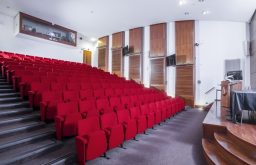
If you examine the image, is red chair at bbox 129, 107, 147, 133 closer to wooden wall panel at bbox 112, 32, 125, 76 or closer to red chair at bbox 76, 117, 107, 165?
red chair at bbox 76, 117, 107, 165

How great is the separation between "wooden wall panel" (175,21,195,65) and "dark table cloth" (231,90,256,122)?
7.17 feet

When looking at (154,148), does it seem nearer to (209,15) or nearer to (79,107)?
(79,107)

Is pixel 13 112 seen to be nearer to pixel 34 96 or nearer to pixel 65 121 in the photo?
Result: pixel 34 96

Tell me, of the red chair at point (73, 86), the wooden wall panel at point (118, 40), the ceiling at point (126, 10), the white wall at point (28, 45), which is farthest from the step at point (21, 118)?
the wooden wall panel at point (118, 40)

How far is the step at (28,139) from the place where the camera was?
939mm

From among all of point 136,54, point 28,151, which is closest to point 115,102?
point 28,151

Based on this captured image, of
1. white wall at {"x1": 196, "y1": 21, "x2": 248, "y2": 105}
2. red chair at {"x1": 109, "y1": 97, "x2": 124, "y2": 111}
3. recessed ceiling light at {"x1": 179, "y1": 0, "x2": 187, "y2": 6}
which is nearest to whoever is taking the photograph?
red chair at {"x1": 109, "y1": 97, "x2": 124, "y2": 111}

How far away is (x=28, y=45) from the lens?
357 centimetres

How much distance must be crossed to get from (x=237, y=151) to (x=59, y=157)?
105 cm

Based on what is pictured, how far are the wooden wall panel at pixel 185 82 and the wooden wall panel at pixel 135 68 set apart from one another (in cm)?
94

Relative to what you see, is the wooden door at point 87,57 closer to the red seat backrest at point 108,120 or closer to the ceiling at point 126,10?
the ceiling at point 126,10

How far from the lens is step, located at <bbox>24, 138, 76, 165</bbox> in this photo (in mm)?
920

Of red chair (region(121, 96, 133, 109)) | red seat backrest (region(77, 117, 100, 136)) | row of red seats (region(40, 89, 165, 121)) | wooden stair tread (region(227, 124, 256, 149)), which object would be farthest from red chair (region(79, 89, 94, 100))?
wooden stair tread (region(227, 124, 256, 149))

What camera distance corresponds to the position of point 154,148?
1292mm
